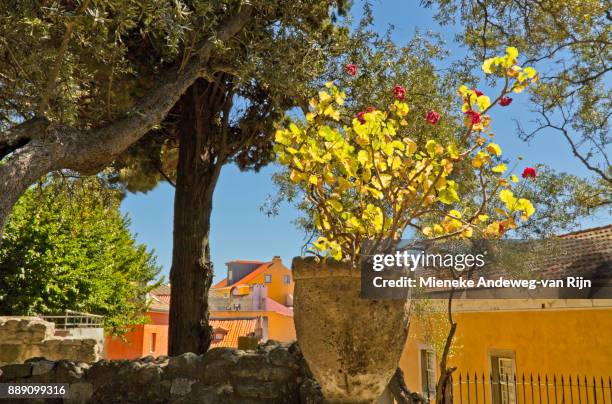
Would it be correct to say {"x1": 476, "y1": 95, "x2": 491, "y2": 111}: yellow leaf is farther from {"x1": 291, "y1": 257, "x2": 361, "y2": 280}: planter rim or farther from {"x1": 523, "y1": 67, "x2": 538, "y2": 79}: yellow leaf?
{"x1": 291, "y1": 257, "x2": 361, "y2": 280}: planter rim

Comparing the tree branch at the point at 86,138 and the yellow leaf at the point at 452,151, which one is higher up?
the tree branch at the point at 86,138

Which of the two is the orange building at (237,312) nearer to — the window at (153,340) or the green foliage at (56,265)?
the window at (153,340)

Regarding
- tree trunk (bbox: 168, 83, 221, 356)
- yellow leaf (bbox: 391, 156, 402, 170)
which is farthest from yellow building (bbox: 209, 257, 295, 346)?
yellow leaf (bbox: 391, 156, 402, 170)

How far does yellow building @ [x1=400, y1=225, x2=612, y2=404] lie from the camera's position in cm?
1045

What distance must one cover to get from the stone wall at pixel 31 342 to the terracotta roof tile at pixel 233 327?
19.2 m

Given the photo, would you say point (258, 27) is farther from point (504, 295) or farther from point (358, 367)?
point (504, 295)

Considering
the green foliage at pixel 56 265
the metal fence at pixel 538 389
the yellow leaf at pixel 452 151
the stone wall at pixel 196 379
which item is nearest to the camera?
the yellow leaf at pixel 452 151

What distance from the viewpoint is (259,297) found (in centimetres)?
3622

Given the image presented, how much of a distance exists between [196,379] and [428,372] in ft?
35.0

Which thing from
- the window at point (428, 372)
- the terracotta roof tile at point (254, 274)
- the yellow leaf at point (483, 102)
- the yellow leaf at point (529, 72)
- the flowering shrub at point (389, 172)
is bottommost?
the window at point (428, 372)

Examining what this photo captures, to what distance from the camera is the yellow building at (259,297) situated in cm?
3462

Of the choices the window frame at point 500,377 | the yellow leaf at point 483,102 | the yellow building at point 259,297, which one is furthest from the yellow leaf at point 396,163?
the yellow building at point 259,297

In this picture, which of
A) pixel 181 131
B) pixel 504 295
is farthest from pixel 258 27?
pixel 504 295

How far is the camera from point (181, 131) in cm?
885
